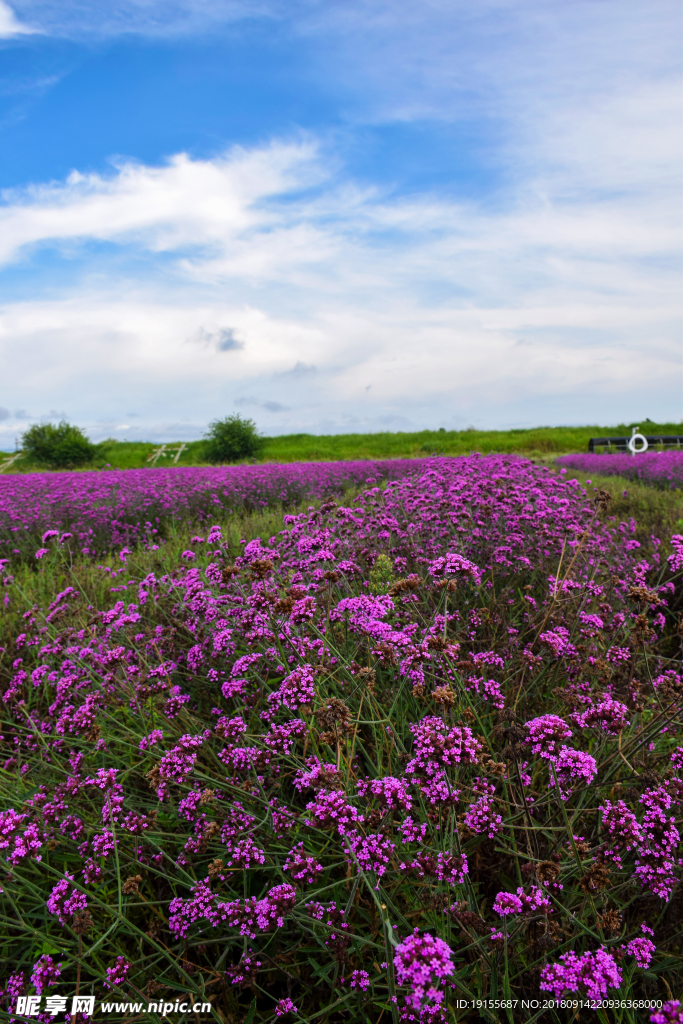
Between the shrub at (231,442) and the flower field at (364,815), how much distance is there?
109 ft

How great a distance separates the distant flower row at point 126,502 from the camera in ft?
29.0

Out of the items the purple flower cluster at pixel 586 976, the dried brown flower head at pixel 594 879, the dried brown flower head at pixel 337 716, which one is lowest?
the purple flower cluster at pixel 586 976

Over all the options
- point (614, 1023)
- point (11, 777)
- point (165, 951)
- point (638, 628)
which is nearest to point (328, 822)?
point (165, 951)

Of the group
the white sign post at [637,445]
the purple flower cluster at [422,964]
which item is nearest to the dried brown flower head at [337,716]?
the purple flower cluster at [422,964]

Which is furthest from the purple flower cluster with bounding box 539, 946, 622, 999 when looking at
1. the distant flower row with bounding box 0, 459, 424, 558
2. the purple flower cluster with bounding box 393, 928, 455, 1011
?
the distant flower row with bounding box 0, 459, 424, 558

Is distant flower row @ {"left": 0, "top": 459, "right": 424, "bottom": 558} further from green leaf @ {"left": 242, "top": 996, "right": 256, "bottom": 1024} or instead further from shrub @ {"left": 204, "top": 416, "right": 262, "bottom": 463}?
shrub @ {"left": 204, "top": 416, "right": 262, "bottom": 463}

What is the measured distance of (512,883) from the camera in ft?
6.81

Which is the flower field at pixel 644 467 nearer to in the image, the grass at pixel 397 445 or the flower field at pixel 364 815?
the flower field at pixel 364 815

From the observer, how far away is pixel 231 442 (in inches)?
1432

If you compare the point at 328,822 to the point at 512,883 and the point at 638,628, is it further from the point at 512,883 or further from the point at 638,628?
the point at 638,628

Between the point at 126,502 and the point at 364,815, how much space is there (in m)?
9.58

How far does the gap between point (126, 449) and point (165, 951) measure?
50.2 metres

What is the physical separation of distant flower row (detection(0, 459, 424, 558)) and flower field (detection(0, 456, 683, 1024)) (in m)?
4.79

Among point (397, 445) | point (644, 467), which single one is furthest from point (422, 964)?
point (397, 445)
